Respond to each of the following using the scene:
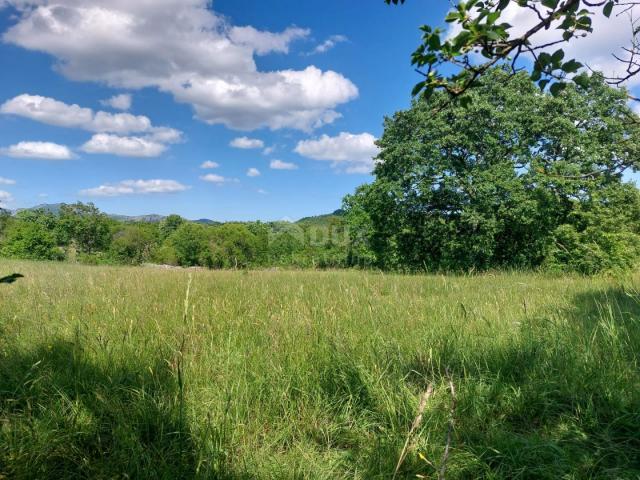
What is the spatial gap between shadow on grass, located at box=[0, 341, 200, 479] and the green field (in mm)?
10

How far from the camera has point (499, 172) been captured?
17.6 metres

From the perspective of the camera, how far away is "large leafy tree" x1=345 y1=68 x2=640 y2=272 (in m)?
17.5

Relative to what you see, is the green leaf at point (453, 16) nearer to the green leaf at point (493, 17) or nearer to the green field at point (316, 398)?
the green leaf at point (493, 17)

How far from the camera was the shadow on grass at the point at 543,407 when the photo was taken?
1.97 meters

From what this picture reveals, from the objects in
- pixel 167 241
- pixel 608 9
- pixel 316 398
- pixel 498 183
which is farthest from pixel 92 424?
pixel 167 241

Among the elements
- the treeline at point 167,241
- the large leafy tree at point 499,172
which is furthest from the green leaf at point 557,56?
the treeline at point 167,241

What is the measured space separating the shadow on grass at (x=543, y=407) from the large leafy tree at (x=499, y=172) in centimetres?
1541

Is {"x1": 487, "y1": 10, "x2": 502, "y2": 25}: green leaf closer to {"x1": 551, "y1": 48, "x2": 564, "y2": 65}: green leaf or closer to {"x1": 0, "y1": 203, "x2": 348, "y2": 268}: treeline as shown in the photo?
{"x1": 551, "y1": 48, "x2": 564, "y2": 65}: green leaf

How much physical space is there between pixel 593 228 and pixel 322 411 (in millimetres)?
15767

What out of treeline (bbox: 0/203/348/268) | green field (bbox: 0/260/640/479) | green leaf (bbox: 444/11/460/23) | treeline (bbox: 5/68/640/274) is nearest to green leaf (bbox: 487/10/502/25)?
green leaf (bbox: 444/11/460/23)

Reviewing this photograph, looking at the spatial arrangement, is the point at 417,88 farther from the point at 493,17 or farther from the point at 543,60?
the point at 543,60

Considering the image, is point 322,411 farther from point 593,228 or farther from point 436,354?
point 593,228

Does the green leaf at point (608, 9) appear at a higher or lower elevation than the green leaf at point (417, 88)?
higher

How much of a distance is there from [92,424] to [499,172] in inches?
734
